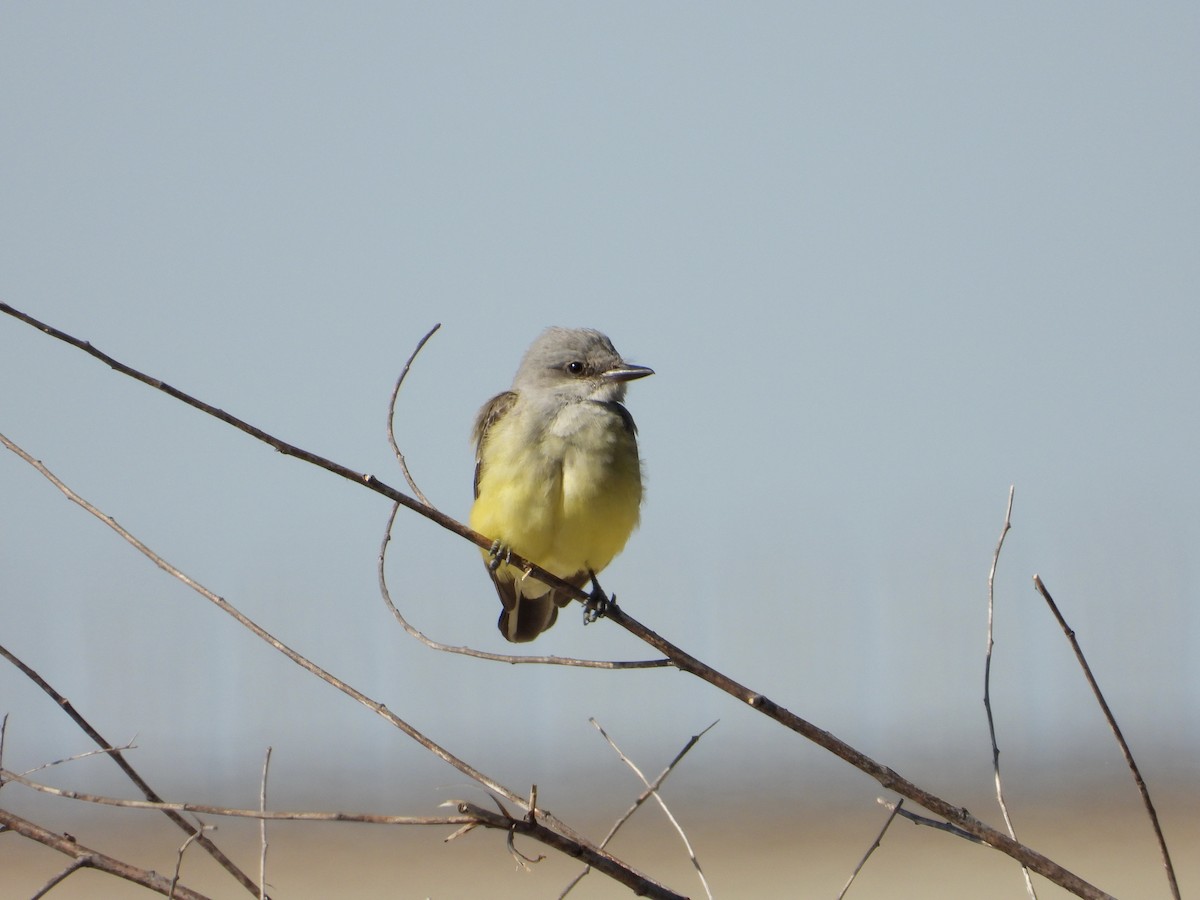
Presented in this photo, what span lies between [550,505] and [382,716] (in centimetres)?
269

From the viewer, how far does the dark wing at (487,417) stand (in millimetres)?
6367

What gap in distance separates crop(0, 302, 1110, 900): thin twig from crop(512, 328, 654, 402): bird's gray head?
124 inches

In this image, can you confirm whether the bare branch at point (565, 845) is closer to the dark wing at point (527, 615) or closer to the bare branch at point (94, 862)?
the bare branch at point (94, 862)

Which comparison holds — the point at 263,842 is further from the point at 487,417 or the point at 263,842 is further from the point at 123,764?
the point at 487,417

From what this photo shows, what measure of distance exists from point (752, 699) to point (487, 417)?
3.82 meters

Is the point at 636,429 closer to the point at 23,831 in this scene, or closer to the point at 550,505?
the point at 550,505

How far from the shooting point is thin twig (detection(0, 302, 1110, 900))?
248 centimetres

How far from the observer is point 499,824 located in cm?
232

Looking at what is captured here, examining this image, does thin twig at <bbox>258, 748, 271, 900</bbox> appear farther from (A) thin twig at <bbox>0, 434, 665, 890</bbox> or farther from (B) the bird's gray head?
(B) the bird's gray head

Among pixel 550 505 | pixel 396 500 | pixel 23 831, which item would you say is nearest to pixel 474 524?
pixel 550 505

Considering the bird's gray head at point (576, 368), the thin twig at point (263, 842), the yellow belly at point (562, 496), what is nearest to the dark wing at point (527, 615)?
the yellow belly at point (562, 496)

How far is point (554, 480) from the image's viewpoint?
5652mm

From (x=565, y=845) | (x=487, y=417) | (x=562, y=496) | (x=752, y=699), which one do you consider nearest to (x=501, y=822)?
(x=565, y=845)

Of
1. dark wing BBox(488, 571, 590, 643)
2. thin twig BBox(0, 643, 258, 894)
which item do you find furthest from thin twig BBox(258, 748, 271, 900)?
dark wing BBox(488, 571, 590, 643)
